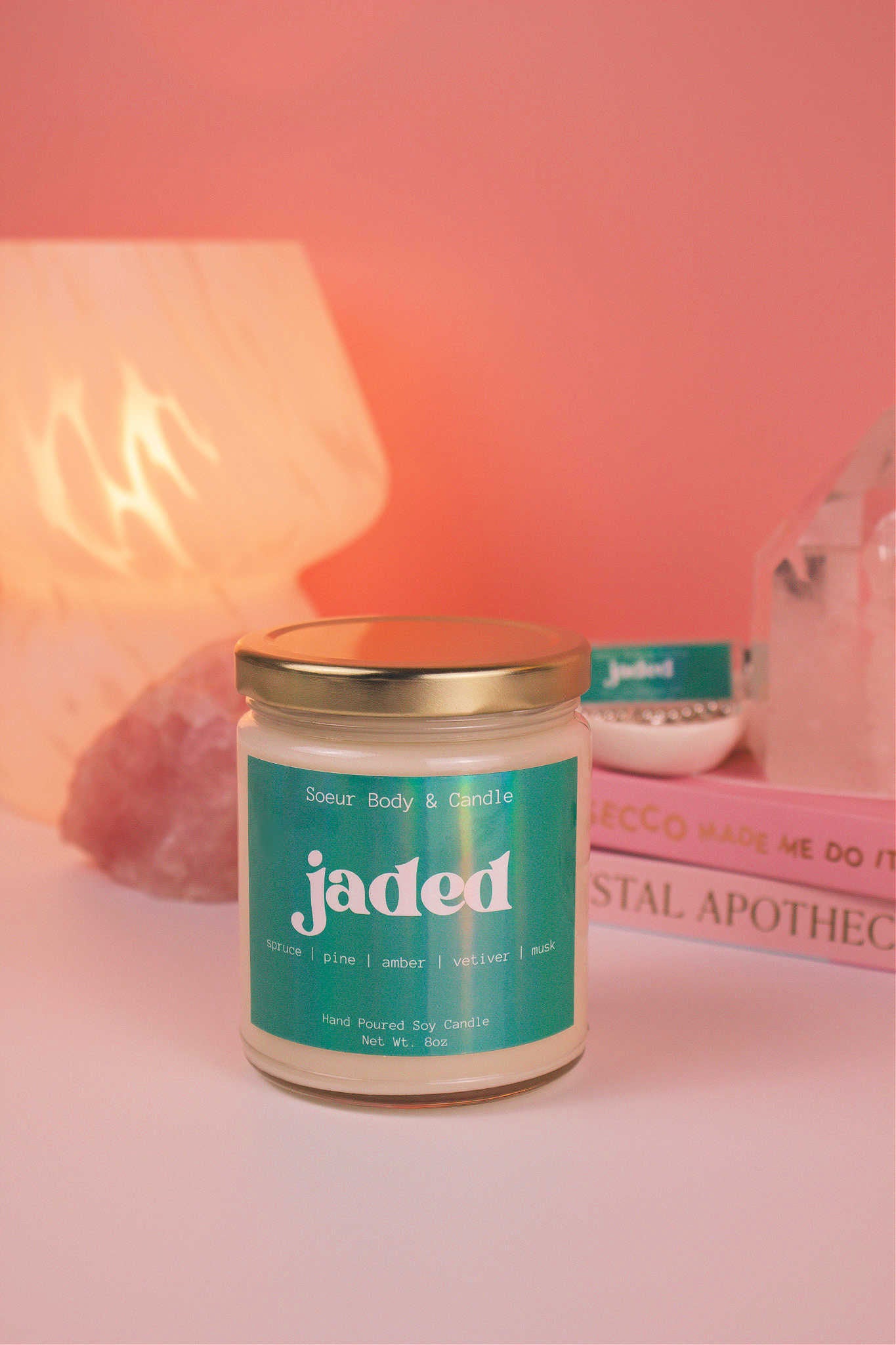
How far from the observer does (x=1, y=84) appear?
1.18 meters

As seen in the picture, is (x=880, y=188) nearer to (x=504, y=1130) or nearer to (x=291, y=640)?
(x=291, y=640)

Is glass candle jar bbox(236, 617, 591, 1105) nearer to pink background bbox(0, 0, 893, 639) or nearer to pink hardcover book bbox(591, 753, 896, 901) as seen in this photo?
pink hardcover book bbox(591, 753, 896, 901)

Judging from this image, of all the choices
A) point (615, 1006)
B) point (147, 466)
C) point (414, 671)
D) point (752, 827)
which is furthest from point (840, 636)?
point (147, 466)

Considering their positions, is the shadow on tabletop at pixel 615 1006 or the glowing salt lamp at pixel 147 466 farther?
Result: the glowing salt lamp at pixel 147 466

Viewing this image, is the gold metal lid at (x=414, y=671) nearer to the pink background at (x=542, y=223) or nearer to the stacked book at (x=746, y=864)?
the stacked book at (x=746, y=864)

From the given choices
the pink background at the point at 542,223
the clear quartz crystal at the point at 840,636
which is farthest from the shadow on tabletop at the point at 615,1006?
the pink background at the point at 542,223

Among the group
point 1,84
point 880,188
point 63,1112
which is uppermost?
point 1,84

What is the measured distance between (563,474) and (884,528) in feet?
1.13

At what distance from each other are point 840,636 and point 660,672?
133mm

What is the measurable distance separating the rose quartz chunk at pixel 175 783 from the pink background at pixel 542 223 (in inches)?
12.9

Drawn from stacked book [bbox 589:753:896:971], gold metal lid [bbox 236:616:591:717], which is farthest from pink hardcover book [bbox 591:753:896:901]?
gold metal lid [bbox 236:616:591:717]

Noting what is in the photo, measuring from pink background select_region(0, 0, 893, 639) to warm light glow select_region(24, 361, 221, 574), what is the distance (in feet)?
0.74

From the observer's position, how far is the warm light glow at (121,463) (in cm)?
95

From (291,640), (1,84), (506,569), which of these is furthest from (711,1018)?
(1,84)
